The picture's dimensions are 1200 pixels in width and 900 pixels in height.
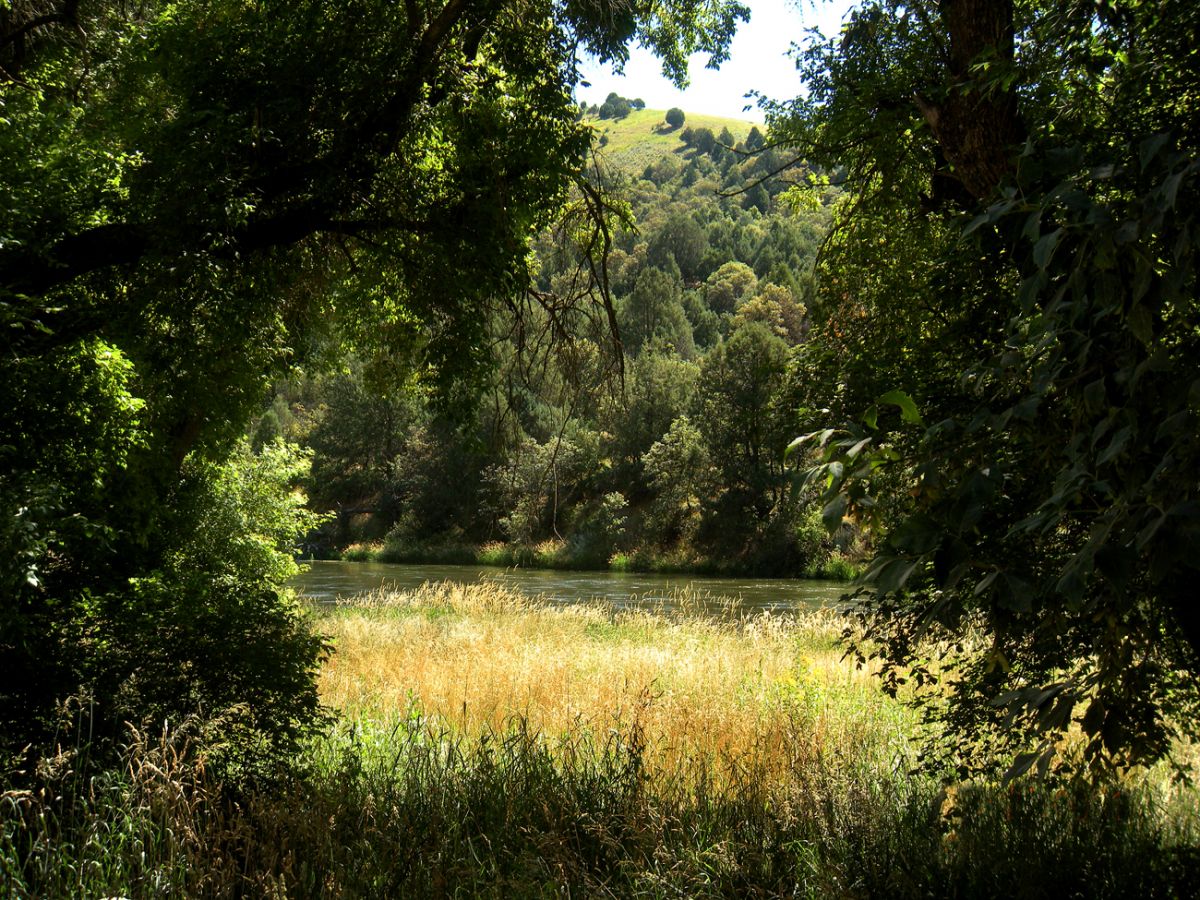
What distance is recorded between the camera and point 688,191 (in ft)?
419

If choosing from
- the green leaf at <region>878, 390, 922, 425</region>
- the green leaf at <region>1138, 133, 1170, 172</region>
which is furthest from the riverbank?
the green leaf at <region>1138, 133, 1170, 172</region>

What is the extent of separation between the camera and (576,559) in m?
43.3

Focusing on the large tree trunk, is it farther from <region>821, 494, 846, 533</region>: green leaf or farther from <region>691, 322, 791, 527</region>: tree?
<region>691, 322, 791, 527</region>: tree

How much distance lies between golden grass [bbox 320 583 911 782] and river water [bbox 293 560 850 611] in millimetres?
7950

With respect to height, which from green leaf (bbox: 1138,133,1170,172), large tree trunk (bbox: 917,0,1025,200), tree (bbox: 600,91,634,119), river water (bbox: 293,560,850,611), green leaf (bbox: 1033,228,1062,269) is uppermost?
tree (bbox: 600,91,634,119)

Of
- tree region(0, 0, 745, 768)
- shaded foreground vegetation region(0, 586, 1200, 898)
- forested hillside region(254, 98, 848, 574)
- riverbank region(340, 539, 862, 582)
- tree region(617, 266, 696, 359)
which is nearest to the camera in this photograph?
shaded foreground vegetation region(0, 586, 1200, 898)

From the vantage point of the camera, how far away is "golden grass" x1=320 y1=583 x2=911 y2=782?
255 inches

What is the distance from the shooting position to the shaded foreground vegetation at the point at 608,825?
3.74 meters

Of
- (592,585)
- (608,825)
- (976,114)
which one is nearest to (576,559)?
(592,585)

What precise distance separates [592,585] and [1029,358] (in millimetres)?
30642

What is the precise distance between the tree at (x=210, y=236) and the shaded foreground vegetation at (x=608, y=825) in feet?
2.52

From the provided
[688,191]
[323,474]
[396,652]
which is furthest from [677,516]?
[688,191]

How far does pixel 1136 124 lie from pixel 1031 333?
249 cm

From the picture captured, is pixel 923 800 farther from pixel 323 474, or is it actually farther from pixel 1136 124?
pixel 323 474
